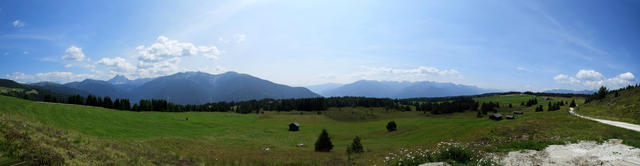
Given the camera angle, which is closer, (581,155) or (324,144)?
(581,155)

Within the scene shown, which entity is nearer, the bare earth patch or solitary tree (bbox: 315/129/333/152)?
the bare earth patch

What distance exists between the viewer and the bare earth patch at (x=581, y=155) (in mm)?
12789

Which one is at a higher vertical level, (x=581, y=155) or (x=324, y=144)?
(x=581, y=155)

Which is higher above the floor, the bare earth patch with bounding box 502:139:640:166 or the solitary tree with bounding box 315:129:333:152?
the bare earth patch with bounding box 502:139:640:166

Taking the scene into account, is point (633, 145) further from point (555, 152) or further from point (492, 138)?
point (492, 138)

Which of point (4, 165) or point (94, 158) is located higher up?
point (4, 165)

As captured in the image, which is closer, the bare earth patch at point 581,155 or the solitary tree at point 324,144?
the bare earth patch at point 581,155

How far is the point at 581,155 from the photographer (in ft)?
46.0

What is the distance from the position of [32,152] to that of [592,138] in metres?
28.9

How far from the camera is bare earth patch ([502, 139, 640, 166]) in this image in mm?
12789

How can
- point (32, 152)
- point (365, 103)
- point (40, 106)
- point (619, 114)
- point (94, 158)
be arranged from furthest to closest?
point (365, 103) < point (619, 114) < point (40, 106) < point (94, 158) < point (32, 152)

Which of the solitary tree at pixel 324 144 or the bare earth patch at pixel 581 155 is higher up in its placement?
the bare earth patch at pixel 581 155

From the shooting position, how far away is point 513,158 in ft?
47.0

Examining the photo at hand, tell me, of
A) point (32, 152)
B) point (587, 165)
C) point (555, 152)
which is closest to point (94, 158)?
point (32, 152)
